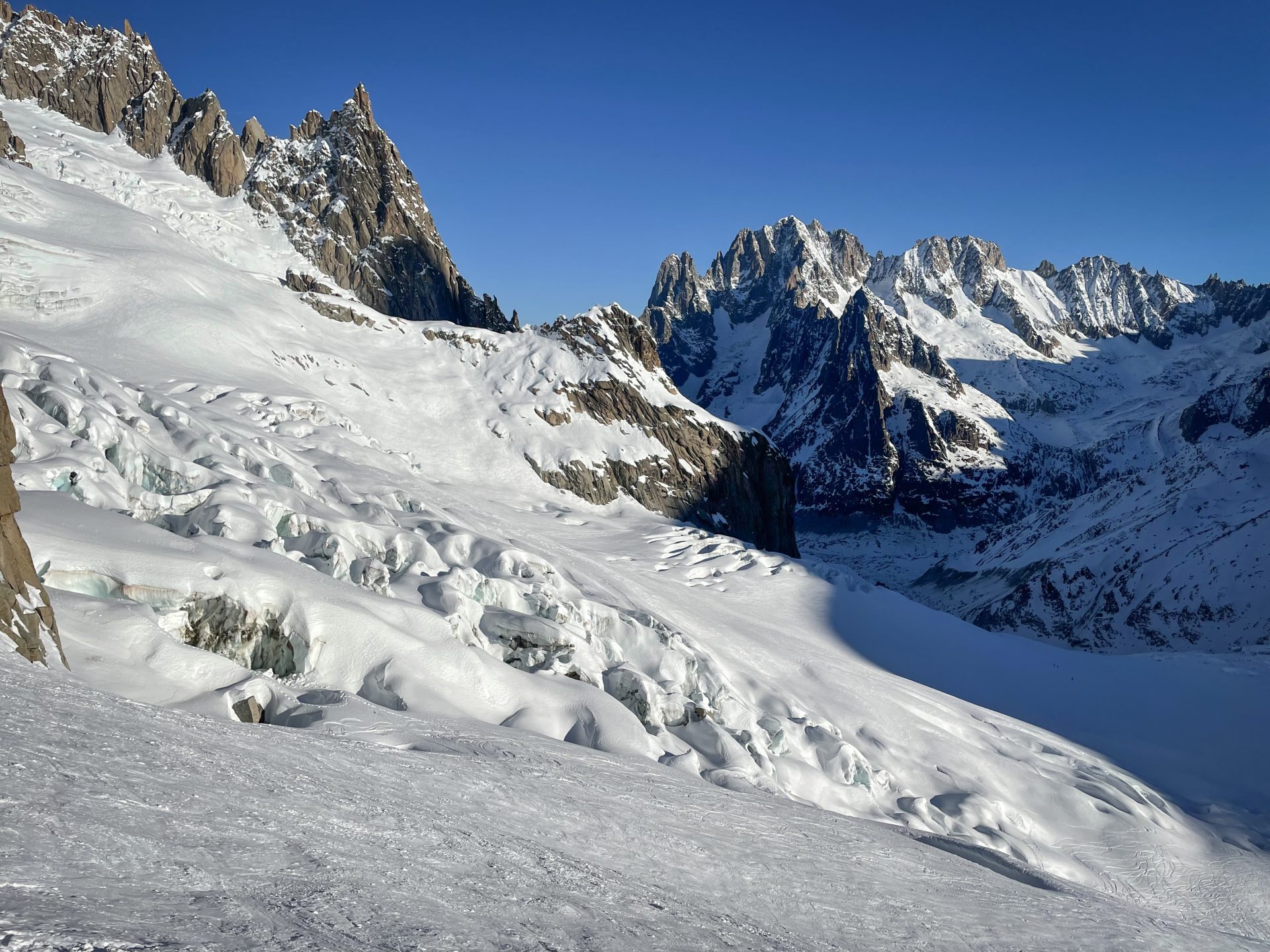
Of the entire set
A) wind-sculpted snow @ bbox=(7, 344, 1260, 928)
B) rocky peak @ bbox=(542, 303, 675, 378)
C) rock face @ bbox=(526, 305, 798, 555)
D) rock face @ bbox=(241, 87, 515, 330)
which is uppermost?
rock face @ bbox=(241, 87, 515, 330)

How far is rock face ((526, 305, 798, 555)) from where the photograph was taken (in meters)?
87.2

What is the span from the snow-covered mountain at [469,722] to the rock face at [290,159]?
42.2 m

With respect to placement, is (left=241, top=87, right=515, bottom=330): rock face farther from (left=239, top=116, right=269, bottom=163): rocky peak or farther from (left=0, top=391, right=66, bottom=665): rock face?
(left=0, top=391, right=66, bottom=665): rock face

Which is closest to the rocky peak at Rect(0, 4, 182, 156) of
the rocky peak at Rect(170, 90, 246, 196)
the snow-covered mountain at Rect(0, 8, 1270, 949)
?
the rocky peak at Rect(170, 90, 246, 196)

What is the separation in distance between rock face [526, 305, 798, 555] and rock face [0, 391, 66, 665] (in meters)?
70.4

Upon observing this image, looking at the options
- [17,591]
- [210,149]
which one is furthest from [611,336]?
[17,591]

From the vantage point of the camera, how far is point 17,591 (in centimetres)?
1027

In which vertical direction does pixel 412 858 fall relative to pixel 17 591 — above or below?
below

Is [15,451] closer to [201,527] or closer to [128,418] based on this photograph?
[201,527]

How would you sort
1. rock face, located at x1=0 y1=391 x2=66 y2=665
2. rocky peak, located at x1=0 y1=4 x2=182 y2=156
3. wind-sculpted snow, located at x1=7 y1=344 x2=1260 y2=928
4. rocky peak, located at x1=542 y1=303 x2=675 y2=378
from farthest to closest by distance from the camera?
rocky peak, located at x1=0 y1=4 x2=182 y2=156
rocky peak, located at x1=542 y1=303 x2=675 y2=378
wind-sculpted snow, located at x1=7 y1=344 x2=1260 y2=928
rock face, located at x1=0 y1=391 x2=66 y2=665

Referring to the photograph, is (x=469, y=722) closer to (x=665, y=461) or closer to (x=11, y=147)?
(x=665, y=461)

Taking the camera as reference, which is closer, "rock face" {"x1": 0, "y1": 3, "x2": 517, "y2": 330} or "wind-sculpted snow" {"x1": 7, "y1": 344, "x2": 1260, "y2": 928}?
"wind-sculpted snow" {"x1": 7, "y1": 344, "x2": 1260, "y2": 928}

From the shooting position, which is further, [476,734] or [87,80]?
[87,80]

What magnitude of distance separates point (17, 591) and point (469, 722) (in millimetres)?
7523
